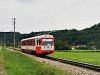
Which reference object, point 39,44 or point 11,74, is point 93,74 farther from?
point 39,44

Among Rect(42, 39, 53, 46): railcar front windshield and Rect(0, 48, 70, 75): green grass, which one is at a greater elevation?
Rect(42, 39, 53, 46): railcar front windshield

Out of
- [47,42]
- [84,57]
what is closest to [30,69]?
[84,57]

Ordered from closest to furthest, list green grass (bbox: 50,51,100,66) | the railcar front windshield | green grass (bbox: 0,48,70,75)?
1. green grass (bbox: 0,48,70,75)
2. green grass (bbox: 50,51,100,66)
3. the railcar front windshield

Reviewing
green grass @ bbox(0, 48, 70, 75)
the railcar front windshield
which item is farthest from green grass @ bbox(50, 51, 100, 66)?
green grass @ bbox(0, 48, 70, 75)

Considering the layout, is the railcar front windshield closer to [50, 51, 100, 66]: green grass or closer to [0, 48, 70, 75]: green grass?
[50, 51, 100, 66]: green grass

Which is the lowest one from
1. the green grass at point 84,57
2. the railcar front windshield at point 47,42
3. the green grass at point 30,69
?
the green grass at point 30,69

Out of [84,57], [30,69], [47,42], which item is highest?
[47,42]

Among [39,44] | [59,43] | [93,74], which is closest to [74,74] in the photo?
[93,74]

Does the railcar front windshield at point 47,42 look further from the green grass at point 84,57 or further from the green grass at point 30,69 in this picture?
the green grass at point 30,69

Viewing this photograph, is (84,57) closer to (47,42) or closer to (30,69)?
(47,42)

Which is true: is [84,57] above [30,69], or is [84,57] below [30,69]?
above

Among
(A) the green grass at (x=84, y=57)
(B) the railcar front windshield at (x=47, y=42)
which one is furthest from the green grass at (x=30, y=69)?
(B) the railcar front windshield at (x=47, y=42)

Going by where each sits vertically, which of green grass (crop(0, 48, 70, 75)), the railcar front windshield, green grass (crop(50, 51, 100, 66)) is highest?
the railcar front windshield

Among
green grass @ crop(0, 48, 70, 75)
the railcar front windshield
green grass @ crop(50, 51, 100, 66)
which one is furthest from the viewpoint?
the railcar front windshield
